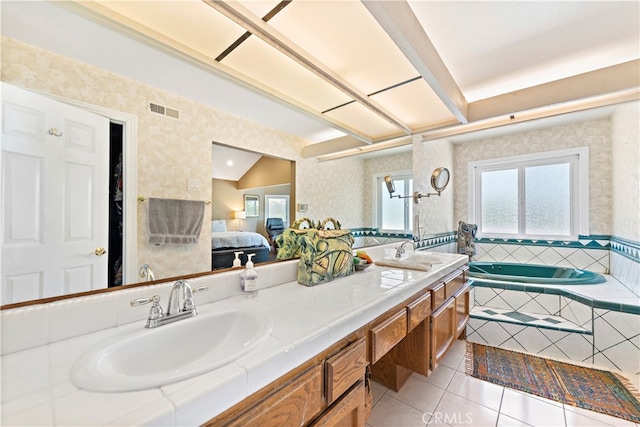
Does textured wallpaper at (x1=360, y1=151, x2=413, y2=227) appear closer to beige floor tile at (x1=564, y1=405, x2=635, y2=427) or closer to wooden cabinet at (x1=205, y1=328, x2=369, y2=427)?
wooden cabinet at (x1=205, y1=328, x2=369, y2=427)

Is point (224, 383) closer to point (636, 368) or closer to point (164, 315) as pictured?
point (164, 315)

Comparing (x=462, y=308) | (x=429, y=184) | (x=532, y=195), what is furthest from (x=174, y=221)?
(x=532, y=195)

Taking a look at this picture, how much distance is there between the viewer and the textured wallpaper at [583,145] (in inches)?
115

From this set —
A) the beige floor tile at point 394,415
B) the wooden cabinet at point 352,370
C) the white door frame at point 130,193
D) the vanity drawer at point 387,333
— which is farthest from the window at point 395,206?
the white door frame at point 130,193

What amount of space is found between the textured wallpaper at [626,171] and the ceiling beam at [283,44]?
2.48 metres

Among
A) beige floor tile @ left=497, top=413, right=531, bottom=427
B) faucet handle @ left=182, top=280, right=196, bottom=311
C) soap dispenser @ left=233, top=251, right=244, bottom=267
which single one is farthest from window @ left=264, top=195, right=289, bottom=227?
beige floor tile @ left=497, top=413, right=531, bottom=427

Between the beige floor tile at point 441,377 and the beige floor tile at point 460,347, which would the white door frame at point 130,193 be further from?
the beige floor tile at point 460,347

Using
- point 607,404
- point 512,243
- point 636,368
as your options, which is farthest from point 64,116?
point 512,243

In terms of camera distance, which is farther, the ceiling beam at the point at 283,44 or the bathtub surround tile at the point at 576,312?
the bathtub surround tile at the point at 576,312

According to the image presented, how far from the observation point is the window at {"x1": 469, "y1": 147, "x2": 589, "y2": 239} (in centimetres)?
309

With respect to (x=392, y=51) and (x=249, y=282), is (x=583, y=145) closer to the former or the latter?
(x=392, y=51)

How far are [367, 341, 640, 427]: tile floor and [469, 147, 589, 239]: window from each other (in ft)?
8.02

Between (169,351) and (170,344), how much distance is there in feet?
0.07

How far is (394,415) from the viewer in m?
1.53
